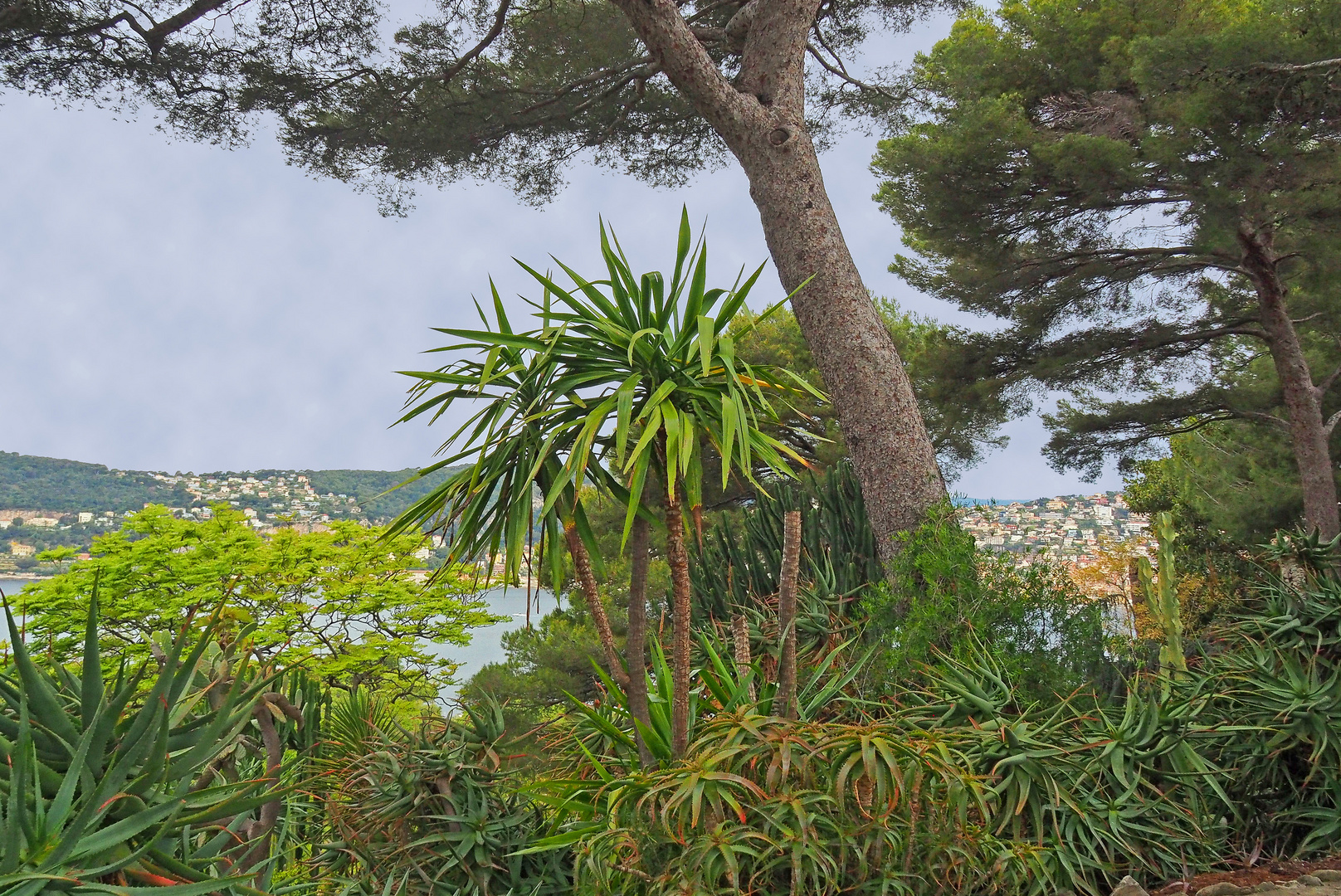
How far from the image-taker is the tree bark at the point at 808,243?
5934mm

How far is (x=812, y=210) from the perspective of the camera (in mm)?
6457

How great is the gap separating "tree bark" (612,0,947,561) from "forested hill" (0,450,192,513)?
54.8 ft

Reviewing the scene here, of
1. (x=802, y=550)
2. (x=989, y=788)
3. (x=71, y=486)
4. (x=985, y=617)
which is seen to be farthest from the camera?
(x=71, y=486)

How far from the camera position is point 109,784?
1.55m

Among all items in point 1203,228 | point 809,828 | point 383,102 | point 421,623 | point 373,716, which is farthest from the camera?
point 421,623

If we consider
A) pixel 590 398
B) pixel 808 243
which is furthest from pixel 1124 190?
pixel 590 398

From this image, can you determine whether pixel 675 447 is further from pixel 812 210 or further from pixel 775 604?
pixel 812 210

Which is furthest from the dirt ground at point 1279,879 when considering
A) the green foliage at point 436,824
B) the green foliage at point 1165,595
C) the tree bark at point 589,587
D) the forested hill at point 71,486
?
the forested hill at point 71,486

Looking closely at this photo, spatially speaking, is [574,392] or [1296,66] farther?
[1296,66]

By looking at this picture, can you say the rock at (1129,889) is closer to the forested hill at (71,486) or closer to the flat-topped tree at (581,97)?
the flat-topped tree at (581,97)

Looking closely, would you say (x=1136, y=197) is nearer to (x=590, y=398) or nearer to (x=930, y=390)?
(x=930, y=390)

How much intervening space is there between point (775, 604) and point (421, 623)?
29.9 feet

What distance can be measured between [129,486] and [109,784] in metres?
23.3

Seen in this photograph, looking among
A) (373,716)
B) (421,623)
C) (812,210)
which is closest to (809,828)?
(373,716)
